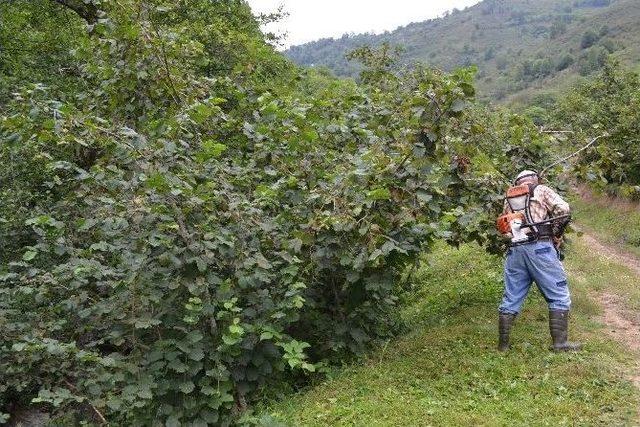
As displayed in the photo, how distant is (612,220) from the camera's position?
20844mm

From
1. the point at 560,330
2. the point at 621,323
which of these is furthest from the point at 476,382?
the point at 621,323

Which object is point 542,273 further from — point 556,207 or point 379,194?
point 379,194

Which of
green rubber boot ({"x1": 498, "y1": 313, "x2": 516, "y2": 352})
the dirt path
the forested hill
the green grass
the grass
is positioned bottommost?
the green grass

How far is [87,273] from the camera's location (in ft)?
19.1

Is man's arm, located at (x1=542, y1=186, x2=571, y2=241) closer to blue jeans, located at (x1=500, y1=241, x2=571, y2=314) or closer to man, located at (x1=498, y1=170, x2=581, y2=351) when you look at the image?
man, located at (x1=498, y1=170, x2=581, y2=351)

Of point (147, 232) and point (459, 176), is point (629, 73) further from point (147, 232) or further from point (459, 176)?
point (147, 232)

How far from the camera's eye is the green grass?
17422mm

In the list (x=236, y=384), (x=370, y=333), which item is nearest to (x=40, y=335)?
(x=236, y=384)

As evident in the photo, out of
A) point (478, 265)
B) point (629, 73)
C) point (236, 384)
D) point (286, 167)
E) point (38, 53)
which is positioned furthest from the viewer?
point (629, 73)

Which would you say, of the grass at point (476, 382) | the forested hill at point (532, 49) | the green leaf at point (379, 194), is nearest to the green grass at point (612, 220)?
the grass at point (476, 382)

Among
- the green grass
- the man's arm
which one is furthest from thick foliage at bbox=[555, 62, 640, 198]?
the man's arm

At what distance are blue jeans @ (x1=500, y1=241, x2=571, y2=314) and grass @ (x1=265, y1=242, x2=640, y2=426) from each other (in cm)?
52

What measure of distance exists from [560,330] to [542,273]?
622 millimetres

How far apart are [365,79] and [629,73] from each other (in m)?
19.0
